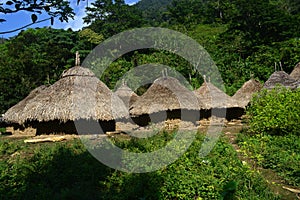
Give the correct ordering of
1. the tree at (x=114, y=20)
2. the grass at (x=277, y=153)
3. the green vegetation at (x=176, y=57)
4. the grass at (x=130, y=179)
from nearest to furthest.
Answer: the grass at (x=130, y=179) → the grass at (x=277, y=153) → the green vegetation at (x=176, y=57) → the tree at (x=114, y=20)

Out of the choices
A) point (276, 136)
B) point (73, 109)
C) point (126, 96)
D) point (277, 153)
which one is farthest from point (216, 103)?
point (277, 153)

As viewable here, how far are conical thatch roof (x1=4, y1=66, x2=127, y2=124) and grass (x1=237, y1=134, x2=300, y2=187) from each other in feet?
15.9

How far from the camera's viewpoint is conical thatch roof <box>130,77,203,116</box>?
13.5m

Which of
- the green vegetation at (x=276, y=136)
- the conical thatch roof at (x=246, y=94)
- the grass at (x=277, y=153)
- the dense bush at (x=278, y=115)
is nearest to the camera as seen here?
the grass at (x=277, y=153)

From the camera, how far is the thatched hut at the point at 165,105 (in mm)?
13570

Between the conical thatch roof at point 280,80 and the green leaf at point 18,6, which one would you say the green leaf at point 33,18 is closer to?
the green leaf at point 18,6

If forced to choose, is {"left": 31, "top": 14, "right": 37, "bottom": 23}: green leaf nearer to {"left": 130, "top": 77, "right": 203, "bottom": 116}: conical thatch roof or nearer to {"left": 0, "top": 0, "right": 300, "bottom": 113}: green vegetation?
{"left": 130, "top": 77, "right": 203, "bottom": 116}: conical thatch roof

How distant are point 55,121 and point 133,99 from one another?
24.4ft

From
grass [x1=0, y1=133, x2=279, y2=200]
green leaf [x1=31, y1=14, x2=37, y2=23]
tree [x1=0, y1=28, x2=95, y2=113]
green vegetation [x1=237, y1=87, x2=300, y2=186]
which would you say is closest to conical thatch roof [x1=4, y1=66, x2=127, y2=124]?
grass [x1=0, y1=133, x2=279, y2=200]

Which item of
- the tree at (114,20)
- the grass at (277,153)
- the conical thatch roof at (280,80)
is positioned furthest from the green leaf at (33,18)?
the tree at (114,20)

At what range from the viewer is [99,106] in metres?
11.3

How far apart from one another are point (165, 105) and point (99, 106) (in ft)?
10.7

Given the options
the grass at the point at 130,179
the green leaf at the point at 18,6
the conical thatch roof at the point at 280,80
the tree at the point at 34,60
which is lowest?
the grass at the point at 130,179

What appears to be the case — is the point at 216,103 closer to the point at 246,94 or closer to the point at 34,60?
the point at 246,94
